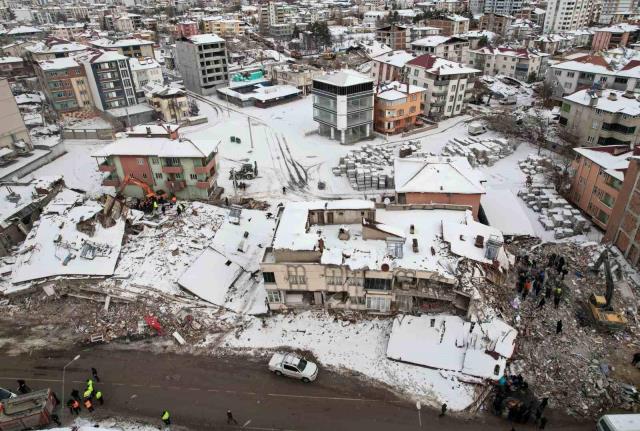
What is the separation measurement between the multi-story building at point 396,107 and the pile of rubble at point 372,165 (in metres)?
5.00

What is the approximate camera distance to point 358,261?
2397 centimetres

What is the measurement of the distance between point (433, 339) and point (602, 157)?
2490cm

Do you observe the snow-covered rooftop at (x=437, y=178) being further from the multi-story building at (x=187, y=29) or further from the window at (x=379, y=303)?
the multi-story building at (x=187, y=29)

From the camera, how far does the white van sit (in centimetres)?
1752

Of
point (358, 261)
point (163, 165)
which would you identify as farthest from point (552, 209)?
point (163, 165)

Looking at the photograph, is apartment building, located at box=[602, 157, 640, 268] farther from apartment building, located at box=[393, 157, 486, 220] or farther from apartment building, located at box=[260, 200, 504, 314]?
apartment building, located at box=[260, 200, 504, 314]

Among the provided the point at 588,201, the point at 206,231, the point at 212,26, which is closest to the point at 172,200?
the point at 206,231

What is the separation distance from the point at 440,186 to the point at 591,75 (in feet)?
166

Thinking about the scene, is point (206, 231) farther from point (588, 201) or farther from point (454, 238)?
point (588, 201)

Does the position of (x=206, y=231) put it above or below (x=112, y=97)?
below

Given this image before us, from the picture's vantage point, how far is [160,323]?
25.9 m

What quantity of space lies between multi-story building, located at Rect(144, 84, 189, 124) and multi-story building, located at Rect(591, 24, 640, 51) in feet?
→ 327

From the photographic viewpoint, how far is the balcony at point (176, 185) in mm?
38531

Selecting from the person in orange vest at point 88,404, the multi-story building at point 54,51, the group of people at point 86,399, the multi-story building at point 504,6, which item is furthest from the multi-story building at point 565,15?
the person in orange vest at point 88,404
